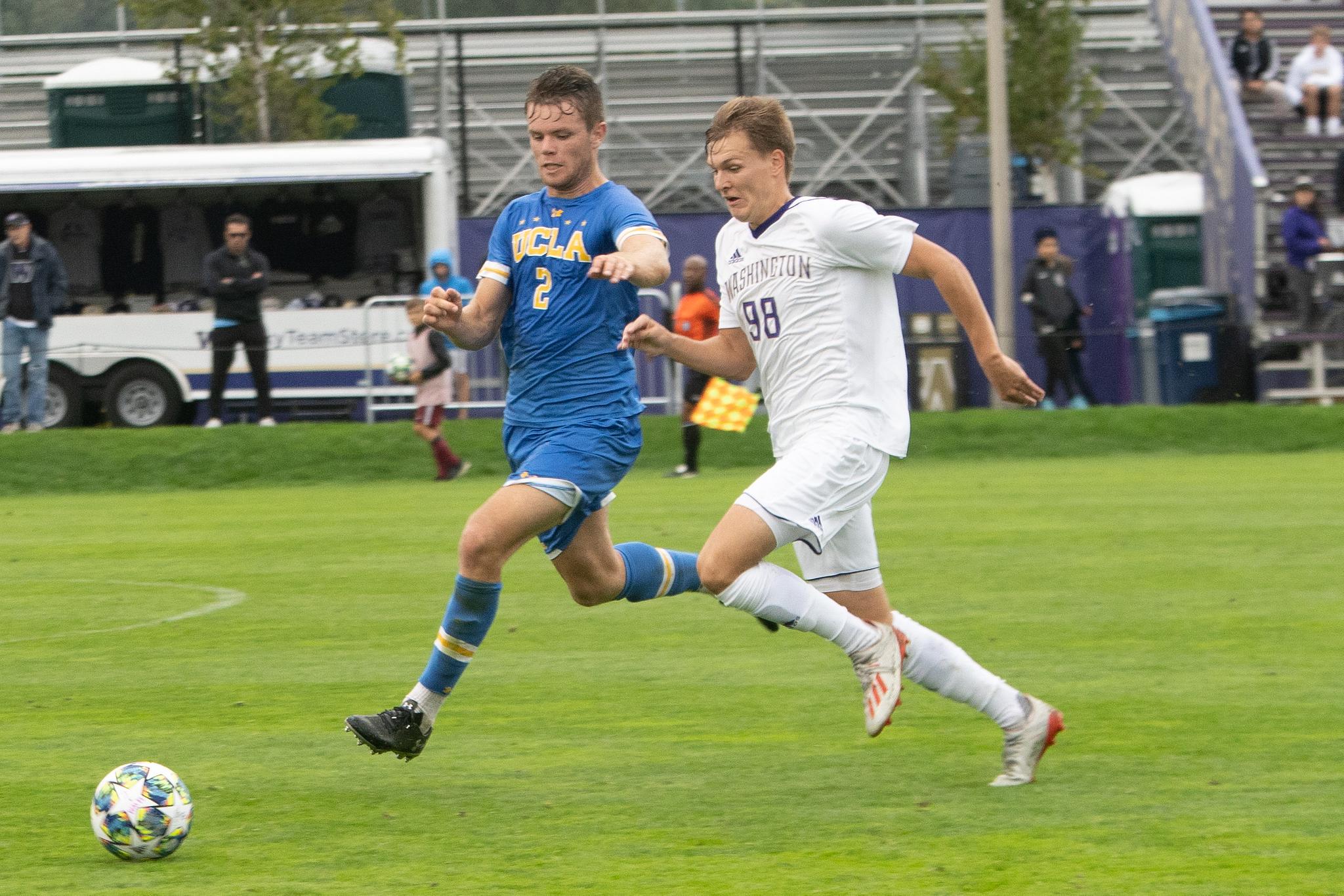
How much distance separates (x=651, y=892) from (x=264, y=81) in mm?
24340

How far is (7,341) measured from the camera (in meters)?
19.9

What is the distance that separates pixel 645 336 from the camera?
5.54m

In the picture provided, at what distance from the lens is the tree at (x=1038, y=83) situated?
2903cm

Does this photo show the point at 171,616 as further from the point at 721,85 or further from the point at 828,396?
the point at 721,85

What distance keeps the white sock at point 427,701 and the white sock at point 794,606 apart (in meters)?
1.15

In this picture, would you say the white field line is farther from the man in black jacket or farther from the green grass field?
the man in black jacket

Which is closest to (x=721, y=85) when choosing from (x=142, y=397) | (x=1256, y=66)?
(x=1256, y=66)

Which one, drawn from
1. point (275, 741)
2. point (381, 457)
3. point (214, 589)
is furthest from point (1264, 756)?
point (381, 457)

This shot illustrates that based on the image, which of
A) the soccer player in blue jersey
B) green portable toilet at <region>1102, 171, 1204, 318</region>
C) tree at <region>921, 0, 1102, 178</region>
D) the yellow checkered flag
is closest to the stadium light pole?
green portable toilet at <region>1102, 171, 1204, 318</region>

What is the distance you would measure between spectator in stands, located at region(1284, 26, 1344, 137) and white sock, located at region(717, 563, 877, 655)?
2179cm

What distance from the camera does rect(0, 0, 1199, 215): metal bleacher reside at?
31578 millimetres

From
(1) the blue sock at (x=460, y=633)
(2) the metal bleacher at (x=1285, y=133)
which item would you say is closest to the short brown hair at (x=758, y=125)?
(1) the blue sock at (x=460, y=633)

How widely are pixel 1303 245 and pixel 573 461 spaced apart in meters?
17.7

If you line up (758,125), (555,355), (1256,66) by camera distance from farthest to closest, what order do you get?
(1256,66) → (555,355) → (758,125)
